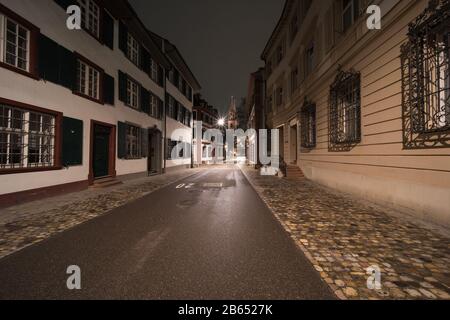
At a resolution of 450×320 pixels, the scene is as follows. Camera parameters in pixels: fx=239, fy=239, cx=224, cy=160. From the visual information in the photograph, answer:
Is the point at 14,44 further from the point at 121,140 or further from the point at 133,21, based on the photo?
the point at 133,21

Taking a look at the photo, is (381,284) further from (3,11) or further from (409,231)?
(3,11)

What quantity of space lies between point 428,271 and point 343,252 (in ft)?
3.27

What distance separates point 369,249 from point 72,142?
33.6 ft

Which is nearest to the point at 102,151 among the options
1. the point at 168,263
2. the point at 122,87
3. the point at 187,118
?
the point at 122,87

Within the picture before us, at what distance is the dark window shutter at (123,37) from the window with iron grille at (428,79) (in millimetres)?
13143

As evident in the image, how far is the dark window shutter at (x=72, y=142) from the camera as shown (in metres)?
9.00

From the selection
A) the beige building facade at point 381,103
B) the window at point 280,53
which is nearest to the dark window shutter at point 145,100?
the beige building facade at point 381,103

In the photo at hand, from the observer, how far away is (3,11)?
6707 mm

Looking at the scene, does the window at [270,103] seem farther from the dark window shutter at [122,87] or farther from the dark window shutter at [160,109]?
the dark window shutter at [122,87]

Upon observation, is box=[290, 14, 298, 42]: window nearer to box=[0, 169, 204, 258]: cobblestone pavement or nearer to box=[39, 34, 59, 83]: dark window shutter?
box=[39, 34, 59, 83]: dark window shutter

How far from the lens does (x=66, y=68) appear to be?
9.06 m

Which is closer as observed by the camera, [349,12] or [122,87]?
[349,12]

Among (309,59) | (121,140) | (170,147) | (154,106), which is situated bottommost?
(121,140)

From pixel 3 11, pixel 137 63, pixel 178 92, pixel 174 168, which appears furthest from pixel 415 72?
pixel 178 92
